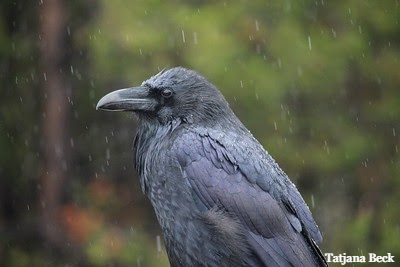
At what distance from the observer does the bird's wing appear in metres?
4.77

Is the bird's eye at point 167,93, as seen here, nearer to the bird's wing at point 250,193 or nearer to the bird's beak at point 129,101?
the bird's beak at point 129,101

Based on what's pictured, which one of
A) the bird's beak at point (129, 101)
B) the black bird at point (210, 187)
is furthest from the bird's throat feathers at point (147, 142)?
the bird's beak at point (129, 101)

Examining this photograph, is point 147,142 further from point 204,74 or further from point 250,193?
point 204,74

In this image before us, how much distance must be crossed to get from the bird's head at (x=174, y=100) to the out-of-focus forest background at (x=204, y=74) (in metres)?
4.22

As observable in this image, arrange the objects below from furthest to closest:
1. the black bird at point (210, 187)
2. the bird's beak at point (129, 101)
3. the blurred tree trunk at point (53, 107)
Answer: the blurred tree trunk at point (53, 107) → the bird's beak at point (129, 101) → the black bird at point (210, 187)

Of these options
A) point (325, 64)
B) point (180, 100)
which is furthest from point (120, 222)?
point (180, 100)

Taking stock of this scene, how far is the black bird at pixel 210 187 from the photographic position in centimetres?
469

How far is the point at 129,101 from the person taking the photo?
4910mm

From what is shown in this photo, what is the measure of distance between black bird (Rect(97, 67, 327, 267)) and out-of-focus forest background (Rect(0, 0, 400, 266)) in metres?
4.27

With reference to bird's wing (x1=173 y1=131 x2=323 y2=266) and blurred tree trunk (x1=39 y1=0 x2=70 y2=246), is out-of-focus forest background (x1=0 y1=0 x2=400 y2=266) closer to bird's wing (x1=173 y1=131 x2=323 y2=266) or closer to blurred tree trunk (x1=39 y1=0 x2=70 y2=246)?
blurred tree trunk (x1=39 y1=0 x2=70 y2=246)

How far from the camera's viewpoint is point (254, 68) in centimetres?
959

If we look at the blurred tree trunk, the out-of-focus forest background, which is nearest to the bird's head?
the out-of-focus forest background

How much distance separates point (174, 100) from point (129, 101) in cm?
27

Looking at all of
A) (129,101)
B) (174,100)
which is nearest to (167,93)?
(174,100)
